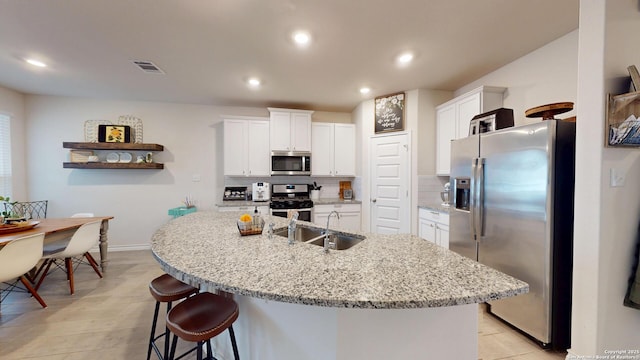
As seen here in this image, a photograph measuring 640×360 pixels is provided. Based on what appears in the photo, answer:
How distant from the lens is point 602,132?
1524 millimetres

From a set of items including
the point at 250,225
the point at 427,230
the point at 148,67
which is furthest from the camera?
the point at 427,230

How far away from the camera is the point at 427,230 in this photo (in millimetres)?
3355

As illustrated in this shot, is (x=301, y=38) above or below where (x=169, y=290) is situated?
above

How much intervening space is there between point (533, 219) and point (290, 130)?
3458 mm

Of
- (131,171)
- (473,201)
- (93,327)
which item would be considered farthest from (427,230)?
(131,171)

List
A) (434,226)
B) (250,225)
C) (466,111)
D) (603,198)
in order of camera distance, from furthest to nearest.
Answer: (434,226) < (466,111) < (250,225) < (603,198)

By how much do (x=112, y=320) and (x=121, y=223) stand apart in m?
2.59

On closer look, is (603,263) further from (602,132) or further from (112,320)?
(112,320)

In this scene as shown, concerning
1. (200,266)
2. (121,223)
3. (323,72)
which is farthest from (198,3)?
(121,223)

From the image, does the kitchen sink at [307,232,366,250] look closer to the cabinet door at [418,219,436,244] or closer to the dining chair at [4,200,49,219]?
the cabinet door at [418,219,436,244]

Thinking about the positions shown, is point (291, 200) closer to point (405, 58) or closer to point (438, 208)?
point (438, 208)

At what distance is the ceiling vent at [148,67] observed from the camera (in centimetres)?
280

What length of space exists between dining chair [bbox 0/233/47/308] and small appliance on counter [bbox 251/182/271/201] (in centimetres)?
244

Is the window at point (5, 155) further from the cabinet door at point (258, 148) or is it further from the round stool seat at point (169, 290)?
the round stool seat at point (169, 290)
